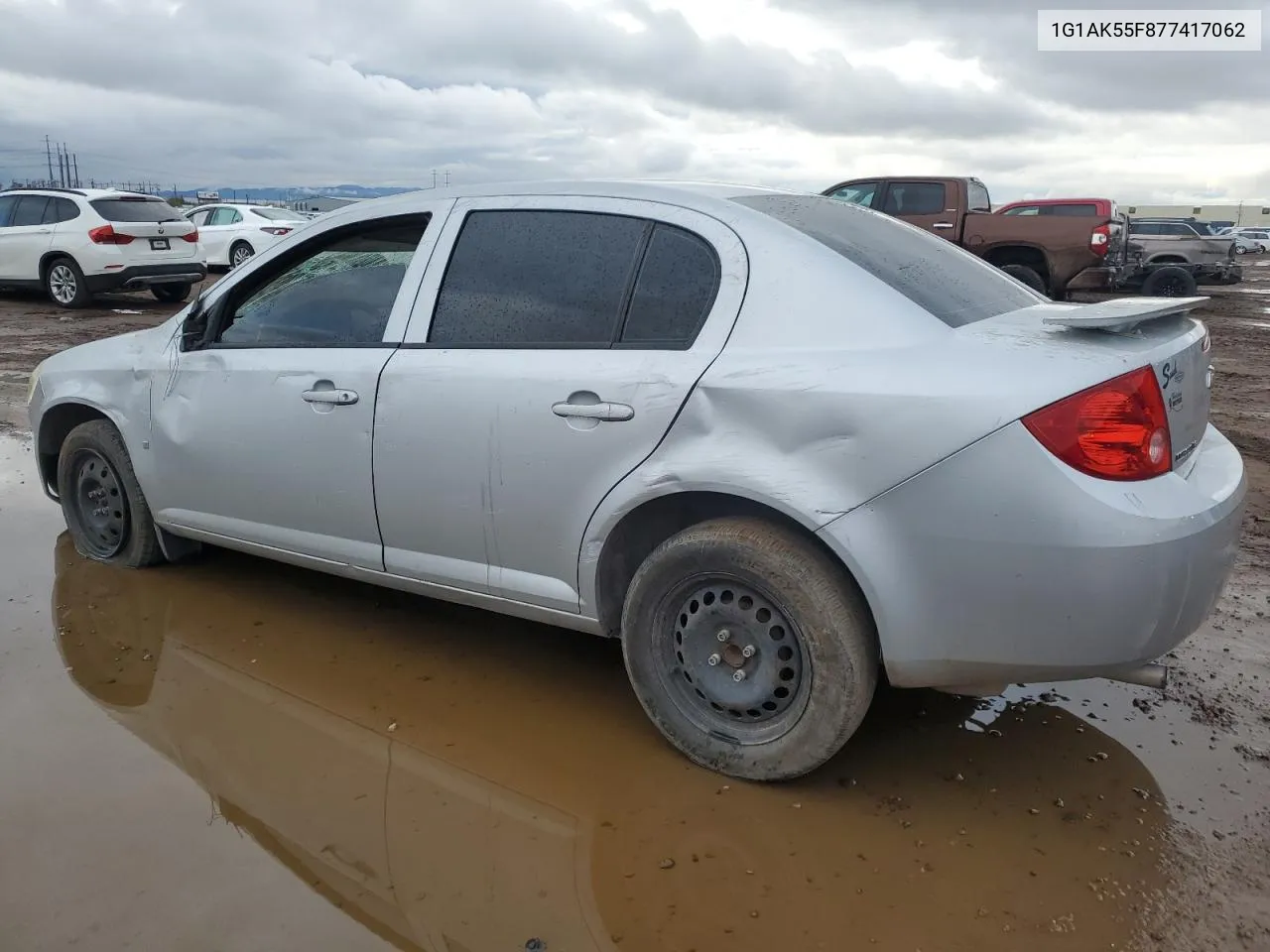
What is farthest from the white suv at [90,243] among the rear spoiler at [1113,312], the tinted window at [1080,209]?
the tinted window at [1080,209]

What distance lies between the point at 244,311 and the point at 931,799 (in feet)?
10.0

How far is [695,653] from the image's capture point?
2.98 m

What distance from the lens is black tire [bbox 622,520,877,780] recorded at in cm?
272

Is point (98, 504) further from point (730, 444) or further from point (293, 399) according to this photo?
point (730, 444)

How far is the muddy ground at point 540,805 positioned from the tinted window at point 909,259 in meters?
1.35

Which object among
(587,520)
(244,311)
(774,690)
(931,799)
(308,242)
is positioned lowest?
(931,799)

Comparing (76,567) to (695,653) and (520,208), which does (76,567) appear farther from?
(695,653)

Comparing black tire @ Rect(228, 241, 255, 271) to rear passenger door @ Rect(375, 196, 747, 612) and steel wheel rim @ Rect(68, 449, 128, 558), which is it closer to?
steel wheel rim @ Rect(68, 449, 128, 558)

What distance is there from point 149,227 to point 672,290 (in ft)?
43.6

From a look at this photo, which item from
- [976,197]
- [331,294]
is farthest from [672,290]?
[976,197]

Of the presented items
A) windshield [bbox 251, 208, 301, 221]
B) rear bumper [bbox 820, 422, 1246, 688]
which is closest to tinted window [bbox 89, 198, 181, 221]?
windshield [bbox 251, 208, 301, 221]

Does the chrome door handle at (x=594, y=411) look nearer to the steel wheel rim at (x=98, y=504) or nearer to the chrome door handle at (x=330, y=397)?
the chrome door handle at (x=330, y=397)

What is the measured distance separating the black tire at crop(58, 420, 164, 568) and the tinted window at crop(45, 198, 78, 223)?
11.2 meters

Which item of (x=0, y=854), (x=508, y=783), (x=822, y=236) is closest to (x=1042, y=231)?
(x=822, y=236)
